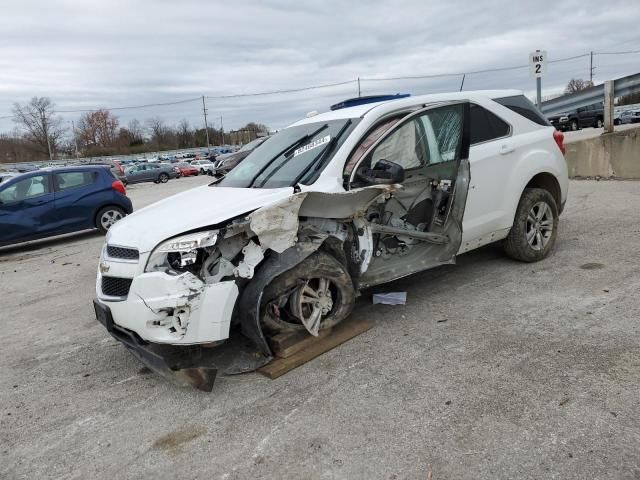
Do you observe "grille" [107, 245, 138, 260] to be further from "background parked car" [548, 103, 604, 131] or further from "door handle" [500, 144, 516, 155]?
"background parked car" [548, 103, 604, 131]

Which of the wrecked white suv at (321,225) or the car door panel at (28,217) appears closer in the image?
the wrecked white suv at (321,225)

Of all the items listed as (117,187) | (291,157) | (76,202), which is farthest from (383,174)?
(117,187)

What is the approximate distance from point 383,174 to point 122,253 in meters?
2.04

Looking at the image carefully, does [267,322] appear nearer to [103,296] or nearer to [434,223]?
[103,296]

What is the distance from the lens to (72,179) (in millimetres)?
10469

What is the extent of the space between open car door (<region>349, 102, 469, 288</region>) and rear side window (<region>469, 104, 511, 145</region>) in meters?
0.10

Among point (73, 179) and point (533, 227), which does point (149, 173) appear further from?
point (533, 227)

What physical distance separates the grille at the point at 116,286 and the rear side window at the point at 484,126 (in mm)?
3358

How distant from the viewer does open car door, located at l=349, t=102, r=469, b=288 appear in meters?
4.13

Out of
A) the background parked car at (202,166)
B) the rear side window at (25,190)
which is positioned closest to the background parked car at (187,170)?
the background parked car at (202,166)

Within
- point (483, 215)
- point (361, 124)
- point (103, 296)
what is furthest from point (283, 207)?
point (483, 215)

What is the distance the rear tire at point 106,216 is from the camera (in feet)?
34.8

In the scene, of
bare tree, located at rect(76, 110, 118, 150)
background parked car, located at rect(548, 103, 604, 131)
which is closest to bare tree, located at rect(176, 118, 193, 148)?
bare tree, located at rect(76, 110, 118, 150)

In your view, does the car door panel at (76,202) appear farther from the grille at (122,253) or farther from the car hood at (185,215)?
the grille at (122,253)
